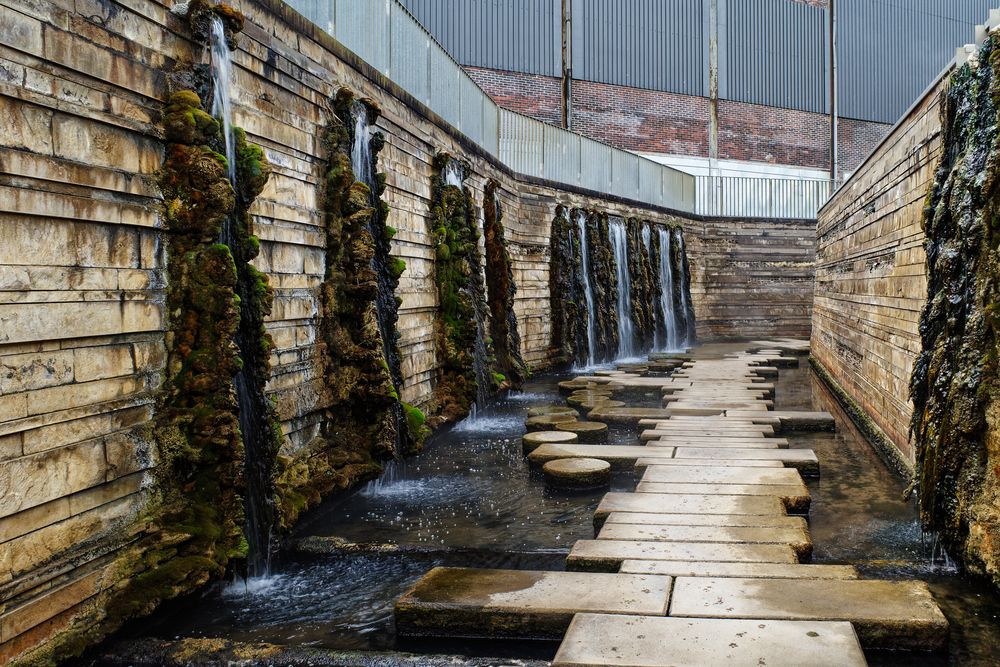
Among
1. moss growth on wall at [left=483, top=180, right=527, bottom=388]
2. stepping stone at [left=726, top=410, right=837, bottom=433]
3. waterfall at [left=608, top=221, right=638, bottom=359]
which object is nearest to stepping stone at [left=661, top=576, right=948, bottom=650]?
stepping stone at [left=726, top=410, right=837, bottom=433]

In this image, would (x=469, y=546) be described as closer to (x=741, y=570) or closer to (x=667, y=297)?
(x=741, y=570)

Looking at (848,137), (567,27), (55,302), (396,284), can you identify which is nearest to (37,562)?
(55,302)

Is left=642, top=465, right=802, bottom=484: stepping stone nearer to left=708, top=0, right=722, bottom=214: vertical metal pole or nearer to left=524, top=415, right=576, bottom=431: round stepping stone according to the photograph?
left=524, top=415, right=576, bottom=431: round stepping stone

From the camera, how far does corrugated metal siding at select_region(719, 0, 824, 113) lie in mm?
25250

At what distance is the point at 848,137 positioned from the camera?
2700 centimetres

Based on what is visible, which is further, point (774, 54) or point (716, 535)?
point (774, 54)

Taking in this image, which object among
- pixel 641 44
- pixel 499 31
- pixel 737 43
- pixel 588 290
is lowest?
pixel 588 290

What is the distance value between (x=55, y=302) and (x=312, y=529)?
258 cm

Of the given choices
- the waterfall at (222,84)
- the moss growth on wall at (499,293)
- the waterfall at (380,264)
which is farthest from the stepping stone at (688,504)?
the moss growth on wall at (499,293)

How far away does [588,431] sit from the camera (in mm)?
8078

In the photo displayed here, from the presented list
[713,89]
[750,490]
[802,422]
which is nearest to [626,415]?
[802,422]

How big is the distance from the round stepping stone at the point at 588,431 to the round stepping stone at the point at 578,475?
1382 millimetres

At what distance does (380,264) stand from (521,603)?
3974 mm

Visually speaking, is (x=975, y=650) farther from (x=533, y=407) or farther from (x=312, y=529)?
(x=533, y=407)
